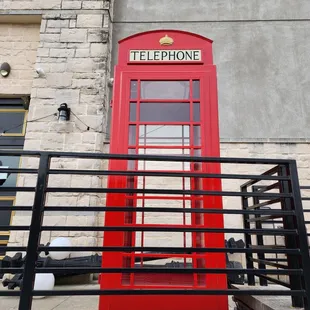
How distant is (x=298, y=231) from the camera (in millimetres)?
1994

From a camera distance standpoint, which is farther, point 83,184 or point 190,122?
point 83,184

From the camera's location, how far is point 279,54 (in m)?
5.62

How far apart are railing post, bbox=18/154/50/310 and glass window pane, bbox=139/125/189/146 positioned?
2.97ft

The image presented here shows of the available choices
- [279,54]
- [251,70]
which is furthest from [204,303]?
[279,54]

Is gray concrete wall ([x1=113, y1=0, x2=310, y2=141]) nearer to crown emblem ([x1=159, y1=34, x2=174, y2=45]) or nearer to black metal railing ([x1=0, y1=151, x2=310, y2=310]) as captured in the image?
crown emblem ([x1=159, y1=34, x2=174, y2=45])

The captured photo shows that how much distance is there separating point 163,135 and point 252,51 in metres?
4.05

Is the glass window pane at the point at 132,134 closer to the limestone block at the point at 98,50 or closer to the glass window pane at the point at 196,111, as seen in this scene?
the glass window pane at the point at 196,111

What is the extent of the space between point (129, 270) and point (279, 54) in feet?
17.8

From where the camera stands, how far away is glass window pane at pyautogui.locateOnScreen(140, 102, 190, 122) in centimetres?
257

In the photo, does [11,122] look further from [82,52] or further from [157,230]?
[157,230]

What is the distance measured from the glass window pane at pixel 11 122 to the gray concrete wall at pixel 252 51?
228 centimetres

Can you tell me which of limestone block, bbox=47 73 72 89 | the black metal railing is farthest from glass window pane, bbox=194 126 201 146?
limestone block, bbox=47 73 72 89

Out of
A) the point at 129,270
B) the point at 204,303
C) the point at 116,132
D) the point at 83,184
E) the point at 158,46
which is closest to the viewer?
the point at 129,270

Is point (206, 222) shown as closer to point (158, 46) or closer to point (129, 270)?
point (129, 270)
